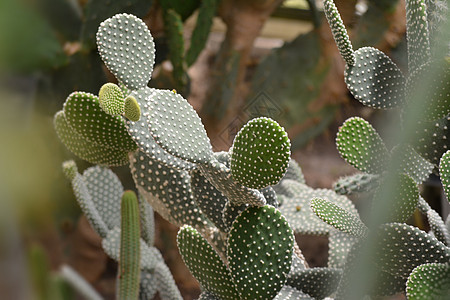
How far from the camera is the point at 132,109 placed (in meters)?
0.49

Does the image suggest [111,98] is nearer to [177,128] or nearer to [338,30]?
[177,128]

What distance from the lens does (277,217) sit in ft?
1.76

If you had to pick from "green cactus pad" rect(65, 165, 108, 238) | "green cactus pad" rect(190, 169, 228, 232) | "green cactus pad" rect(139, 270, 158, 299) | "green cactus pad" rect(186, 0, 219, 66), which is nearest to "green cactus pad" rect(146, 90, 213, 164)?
"green cactus pad" rect(190, 169, 228, 232)

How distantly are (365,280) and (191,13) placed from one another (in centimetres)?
108

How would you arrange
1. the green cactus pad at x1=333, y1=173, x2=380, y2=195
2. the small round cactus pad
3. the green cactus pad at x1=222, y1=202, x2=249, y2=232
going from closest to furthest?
1. the small round cactus pad
2. the green cactus pad at x1=222, y1=202, x2=249, y2=232
3. the green cactus pad at x1=333, y1=173, x2=380, y2=195

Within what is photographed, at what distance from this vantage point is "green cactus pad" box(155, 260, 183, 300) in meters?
0.86

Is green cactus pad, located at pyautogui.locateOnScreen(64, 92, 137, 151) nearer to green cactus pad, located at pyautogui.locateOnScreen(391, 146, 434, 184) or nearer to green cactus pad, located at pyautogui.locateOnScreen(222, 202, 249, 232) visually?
green cactus pad, located at pyautogui.locateOnScreen(222, 202, 249, 232)

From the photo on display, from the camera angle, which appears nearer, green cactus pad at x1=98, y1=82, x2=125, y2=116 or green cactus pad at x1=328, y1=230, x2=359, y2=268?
green cactus pad at x1=98, y1=82, x2=125, y2=116

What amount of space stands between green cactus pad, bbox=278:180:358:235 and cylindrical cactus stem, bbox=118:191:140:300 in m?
0.20

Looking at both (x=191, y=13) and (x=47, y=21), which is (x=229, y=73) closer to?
(x=191, y=13)

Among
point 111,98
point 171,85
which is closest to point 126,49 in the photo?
point 111,98

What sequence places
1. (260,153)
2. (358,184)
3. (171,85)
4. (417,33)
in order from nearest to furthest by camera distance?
(260,153) < (417,33) < (358,184) < (171,85)

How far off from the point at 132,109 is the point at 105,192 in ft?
1.38

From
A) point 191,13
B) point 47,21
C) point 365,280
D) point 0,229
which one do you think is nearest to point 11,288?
point 0,229
